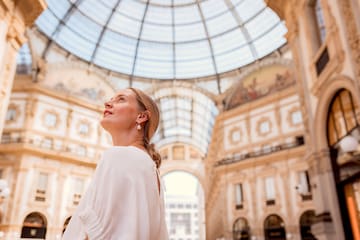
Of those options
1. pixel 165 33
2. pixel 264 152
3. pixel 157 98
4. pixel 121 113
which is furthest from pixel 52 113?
pixel 121 113

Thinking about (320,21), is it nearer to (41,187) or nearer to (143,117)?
(143,117)

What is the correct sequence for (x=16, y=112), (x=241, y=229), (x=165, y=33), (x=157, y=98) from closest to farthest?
(x=16, y=112)
(x=241, y=229)
(x=165, y=33)
(x=157, y=98)

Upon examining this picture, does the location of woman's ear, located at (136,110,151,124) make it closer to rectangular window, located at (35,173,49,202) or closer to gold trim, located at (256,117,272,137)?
rectangular window, located at (35,173,49,202)

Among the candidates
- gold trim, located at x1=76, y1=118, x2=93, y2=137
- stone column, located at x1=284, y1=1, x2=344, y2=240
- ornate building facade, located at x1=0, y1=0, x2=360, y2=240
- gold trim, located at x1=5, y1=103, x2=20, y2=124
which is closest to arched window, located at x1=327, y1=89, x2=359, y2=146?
stone column, located at x1=284, y1=1, x2=344, y2=240

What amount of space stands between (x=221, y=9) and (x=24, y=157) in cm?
2087

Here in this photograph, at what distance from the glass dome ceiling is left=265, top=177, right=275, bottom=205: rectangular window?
11.8m

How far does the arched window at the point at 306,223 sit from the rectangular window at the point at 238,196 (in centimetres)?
510

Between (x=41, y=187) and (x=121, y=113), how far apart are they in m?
24.5

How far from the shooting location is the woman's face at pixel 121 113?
176 centimetres

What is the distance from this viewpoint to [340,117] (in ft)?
26.0

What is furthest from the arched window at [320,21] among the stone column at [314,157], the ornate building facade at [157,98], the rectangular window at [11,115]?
the rectangular window at [11,115]

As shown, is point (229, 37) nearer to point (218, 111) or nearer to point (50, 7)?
point (218, 111)

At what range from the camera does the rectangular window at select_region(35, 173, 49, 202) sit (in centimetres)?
2290

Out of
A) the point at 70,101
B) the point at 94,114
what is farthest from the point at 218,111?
the point at 70,101
